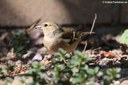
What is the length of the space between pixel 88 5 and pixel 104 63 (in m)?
1.19

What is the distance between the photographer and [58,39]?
5.48 metres

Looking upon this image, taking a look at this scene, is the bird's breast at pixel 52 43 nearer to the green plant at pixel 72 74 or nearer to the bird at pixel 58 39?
the bird at pixel 58 39

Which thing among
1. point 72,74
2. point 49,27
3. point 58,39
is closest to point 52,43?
point 58,39

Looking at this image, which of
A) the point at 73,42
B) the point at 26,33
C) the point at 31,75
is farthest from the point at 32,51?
the point at 31,75

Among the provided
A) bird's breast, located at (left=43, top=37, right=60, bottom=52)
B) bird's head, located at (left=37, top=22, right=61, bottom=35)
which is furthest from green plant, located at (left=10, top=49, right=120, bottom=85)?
bird's head, located at (left=37, top=22, right=61, bottom=35)

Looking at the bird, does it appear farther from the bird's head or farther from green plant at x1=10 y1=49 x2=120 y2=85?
green plant at x1=10 y1=49 x2=120 y2=85

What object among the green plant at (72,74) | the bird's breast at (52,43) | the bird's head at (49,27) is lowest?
the bird's breast at (52,43)

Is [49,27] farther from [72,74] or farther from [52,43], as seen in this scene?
[72,74]

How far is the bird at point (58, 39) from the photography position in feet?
17.7

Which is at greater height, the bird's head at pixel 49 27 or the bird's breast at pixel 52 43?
the bird's head at pixel 49 27

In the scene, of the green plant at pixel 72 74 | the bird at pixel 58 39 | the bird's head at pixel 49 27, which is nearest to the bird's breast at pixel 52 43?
the bird at pixel 58 39

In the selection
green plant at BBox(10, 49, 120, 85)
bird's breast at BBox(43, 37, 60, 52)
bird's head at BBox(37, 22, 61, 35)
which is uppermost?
green plant at BBox(10, 49, 120, 85)

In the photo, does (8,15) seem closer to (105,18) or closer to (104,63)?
(105,18)

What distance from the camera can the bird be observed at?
213 inches
